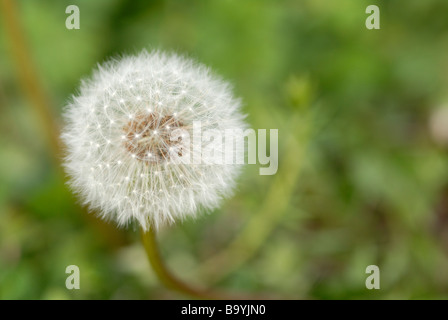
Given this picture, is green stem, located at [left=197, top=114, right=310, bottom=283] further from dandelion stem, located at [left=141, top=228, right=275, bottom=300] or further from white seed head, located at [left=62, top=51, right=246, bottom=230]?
white seed head, located at [left=62, top=51, right=246, bottom=230]

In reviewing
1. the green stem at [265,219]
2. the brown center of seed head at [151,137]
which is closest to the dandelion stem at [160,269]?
the brown center of seed head at [151,137]

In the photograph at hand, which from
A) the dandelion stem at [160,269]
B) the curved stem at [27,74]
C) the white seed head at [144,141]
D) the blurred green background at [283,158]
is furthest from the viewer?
the blurred green background at [283,158]

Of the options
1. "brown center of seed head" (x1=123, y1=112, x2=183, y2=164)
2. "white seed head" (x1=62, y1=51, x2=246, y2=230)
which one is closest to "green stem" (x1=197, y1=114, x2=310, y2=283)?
"white seed head" (x1=62, y1=51, x2=246, y2=230)

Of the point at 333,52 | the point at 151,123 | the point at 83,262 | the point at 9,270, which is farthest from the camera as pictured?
the point at 333,52

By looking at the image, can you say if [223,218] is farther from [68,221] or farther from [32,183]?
[32,183]

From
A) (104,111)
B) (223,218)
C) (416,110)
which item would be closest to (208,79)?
(104,111)

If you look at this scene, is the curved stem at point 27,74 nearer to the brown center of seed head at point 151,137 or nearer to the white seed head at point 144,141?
the white seed head at point 144,141
